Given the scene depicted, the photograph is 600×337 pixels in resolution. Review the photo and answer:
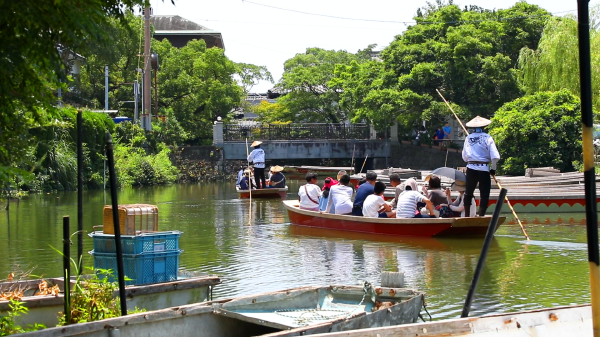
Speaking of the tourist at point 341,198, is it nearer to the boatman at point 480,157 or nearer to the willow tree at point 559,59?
the boatman at point 480,157

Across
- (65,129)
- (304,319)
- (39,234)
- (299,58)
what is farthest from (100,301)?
(299,58)

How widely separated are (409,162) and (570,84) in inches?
479

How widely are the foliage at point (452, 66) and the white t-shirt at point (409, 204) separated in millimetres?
19093

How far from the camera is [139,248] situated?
26.8 ft

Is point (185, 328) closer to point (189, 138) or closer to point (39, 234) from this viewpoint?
point (39, 234)

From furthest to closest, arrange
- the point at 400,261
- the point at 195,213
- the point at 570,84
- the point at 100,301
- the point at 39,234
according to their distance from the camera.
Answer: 1. the point at 570,84
2. the point at 195,213
3. the point at 39,234
4. the point at 400,261
5. the point at 100,301

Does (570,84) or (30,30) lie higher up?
(570,84)

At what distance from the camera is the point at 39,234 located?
617 inches

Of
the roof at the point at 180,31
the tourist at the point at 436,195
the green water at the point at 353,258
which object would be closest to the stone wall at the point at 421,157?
the green water at the point at 353,258

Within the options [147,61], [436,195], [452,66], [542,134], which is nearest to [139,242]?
[436,195]

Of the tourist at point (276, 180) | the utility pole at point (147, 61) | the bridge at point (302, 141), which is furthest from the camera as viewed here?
the bridge at point (302, 141)

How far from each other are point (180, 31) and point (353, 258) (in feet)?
159

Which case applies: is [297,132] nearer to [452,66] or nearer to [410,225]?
[452,66]

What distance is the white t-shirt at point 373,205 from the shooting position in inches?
571
